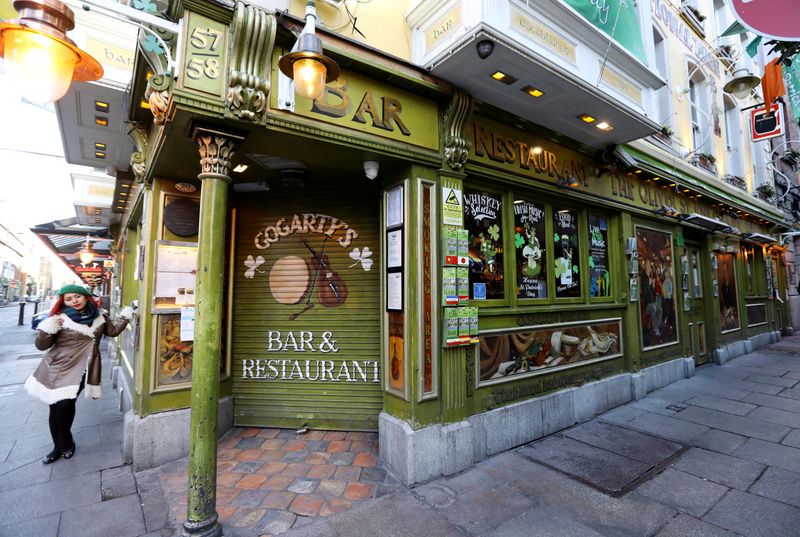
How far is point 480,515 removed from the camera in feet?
11.5

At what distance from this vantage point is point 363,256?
545 centimetres

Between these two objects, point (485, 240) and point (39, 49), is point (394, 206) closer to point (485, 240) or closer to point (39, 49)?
point (485, 240)

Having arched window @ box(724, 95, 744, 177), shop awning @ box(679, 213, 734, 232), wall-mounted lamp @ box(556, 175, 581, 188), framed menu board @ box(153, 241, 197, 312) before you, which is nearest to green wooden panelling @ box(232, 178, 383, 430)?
framed menu board @ box(153, 241, 197, 312)

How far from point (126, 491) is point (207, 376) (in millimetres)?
1957

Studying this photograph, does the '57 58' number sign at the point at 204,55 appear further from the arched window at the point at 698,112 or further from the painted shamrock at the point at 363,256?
the arched window at the point at 698,112

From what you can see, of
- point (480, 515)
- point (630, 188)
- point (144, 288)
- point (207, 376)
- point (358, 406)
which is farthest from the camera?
point (630, 188)

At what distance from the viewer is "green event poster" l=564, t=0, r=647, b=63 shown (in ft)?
15.9

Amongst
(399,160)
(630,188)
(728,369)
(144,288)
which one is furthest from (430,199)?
(728,369)

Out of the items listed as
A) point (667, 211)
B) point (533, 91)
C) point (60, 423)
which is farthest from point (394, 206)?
point (667, 211)

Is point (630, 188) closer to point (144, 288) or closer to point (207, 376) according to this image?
point (207, 376)

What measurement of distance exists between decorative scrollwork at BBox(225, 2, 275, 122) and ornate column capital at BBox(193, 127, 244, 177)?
260 millimetres

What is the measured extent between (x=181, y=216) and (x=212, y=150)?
2.03 meters

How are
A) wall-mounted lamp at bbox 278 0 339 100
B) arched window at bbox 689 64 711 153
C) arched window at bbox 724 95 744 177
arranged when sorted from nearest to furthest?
wall-mounted lamp at bbox 278 0 339 100 → arched window at bbox 689 64 711 153 → arched window at bbox 724 95 744 177

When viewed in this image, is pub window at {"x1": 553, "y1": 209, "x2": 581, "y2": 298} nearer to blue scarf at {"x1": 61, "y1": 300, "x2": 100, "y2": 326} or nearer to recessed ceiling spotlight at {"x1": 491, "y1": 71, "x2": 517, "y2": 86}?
recessed ceiling spotlight at {"x1": 491, "y1": 71, "x2": 517, "y2": 86}
